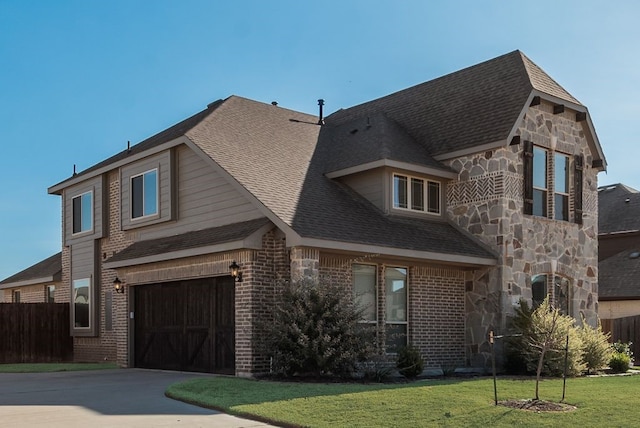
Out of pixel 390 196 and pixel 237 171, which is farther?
pixel 390 196

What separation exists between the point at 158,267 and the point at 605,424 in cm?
1178

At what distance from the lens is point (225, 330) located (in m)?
16.7

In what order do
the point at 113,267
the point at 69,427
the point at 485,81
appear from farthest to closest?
the point at 485,81 → the point at 113,267 → the point at 69,427

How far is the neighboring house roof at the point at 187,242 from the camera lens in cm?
1586

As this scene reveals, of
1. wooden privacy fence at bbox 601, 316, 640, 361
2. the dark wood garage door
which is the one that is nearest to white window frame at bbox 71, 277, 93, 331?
the dark wood garage door

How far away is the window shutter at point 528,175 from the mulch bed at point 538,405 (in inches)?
332

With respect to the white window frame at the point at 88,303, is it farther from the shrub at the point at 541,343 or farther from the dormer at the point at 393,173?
the shrub at the point at 541,343

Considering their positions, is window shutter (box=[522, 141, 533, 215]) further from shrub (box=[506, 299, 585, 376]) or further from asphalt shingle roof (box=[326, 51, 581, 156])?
shrub (box=[506, 299, 585, 376])

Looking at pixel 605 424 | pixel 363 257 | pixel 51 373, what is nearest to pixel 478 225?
pixel 363 257

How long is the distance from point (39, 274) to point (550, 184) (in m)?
18.6

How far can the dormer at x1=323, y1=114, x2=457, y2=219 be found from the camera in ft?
61.0

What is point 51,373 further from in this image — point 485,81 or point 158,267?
point 485,81

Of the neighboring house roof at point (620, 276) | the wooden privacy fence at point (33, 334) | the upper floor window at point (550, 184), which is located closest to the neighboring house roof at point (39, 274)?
the wooden privacy fence at point (33, 334)

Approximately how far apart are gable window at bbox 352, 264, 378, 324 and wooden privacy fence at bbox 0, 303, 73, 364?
1198 cm
